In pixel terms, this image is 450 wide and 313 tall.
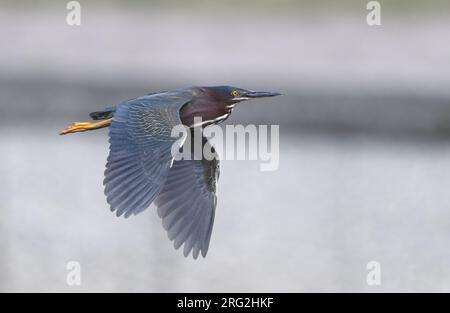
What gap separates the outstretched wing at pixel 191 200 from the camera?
2.10 meters

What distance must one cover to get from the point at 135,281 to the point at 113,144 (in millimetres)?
1173

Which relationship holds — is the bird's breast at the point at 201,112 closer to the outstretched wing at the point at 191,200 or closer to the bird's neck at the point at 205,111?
the bird's neck at the point at 205,111

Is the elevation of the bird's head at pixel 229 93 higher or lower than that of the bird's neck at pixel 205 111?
higher

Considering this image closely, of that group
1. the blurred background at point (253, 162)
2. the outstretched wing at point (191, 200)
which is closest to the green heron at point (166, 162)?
the outstretched wing at point (191, 200)

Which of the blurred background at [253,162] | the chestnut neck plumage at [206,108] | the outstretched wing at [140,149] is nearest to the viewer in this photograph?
the outstretched wing at [140,149]

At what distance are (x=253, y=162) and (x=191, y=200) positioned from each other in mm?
1197

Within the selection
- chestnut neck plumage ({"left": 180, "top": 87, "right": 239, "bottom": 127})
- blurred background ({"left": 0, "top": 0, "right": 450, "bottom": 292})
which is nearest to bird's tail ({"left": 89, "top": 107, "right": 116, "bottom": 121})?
chestnut neck plumage ({"left": 180, "top": 87, "right": 239, "bottom": 127})

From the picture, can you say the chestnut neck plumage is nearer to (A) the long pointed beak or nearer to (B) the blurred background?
(A) the long pointed beak

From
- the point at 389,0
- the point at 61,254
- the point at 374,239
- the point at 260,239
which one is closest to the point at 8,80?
the point at 61,254

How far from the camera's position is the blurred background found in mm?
3156

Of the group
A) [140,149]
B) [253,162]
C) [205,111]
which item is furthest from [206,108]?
[253,162]

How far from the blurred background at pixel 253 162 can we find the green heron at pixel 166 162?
2.86ft

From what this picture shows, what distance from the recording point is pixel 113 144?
197 centimetres
